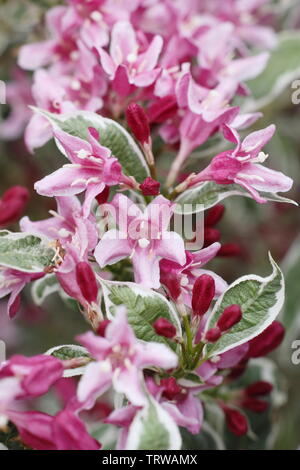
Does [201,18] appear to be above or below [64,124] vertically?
above

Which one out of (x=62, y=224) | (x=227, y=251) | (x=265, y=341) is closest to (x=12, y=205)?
(x=62, y=224)

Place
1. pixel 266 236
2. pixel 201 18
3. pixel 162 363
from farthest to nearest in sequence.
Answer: pixel 266 236, pixel 201 18, pixel 162 363

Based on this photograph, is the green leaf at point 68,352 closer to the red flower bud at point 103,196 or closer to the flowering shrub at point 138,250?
the flowering shrub at point 138,250

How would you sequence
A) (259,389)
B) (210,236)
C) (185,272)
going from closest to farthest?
(185,272), (210,236), (259,389)

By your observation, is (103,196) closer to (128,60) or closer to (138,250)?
(138,250)

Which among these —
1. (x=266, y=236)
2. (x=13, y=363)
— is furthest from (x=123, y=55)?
(x=266, y=236)

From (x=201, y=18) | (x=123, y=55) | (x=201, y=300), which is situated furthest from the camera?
(x=201, y=18)
